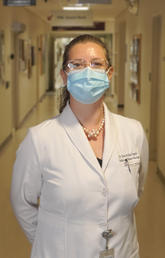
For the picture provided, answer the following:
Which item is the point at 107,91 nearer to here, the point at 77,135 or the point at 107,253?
the point at 77,135

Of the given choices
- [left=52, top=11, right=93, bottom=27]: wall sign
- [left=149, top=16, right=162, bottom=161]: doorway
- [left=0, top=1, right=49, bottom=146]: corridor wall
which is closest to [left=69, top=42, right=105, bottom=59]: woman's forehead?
[left=149, top=16, right=162, bottom=161]: doorway

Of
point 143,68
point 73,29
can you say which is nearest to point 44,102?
point 73,29

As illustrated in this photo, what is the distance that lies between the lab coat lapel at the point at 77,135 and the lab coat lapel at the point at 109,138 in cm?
5

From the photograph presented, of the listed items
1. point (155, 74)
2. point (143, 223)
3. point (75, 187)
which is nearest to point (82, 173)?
point (75, 187)

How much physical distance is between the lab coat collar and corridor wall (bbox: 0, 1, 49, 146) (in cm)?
641

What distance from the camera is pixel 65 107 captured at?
1882 mm

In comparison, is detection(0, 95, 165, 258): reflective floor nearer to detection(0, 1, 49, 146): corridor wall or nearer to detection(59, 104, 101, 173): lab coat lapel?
detection(0, 1, 49, 146): corridor wall

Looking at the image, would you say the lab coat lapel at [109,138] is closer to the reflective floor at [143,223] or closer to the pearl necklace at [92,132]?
the pearl necklace at [92,132]

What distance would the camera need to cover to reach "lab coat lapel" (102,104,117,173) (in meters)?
1.73

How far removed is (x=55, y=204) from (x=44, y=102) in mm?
14528

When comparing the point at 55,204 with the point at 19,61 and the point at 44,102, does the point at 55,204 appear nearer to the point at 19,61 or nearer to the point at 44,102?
the point at 19,61

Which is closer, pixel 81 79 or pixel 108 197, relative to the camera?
pixel 108 197

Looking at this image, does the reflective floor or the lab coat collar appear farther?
the reflective floor

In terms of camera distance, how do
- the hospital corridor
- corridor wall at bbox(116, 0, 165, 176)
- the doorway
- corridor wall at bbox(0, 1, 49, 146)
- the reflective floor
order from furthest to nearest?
corridor wall at bbox(0, 1, 49, 146) → the doorway → corridor wall at bbox(116, 0, 165, 176) → the hospital corridor → the reflective floor
